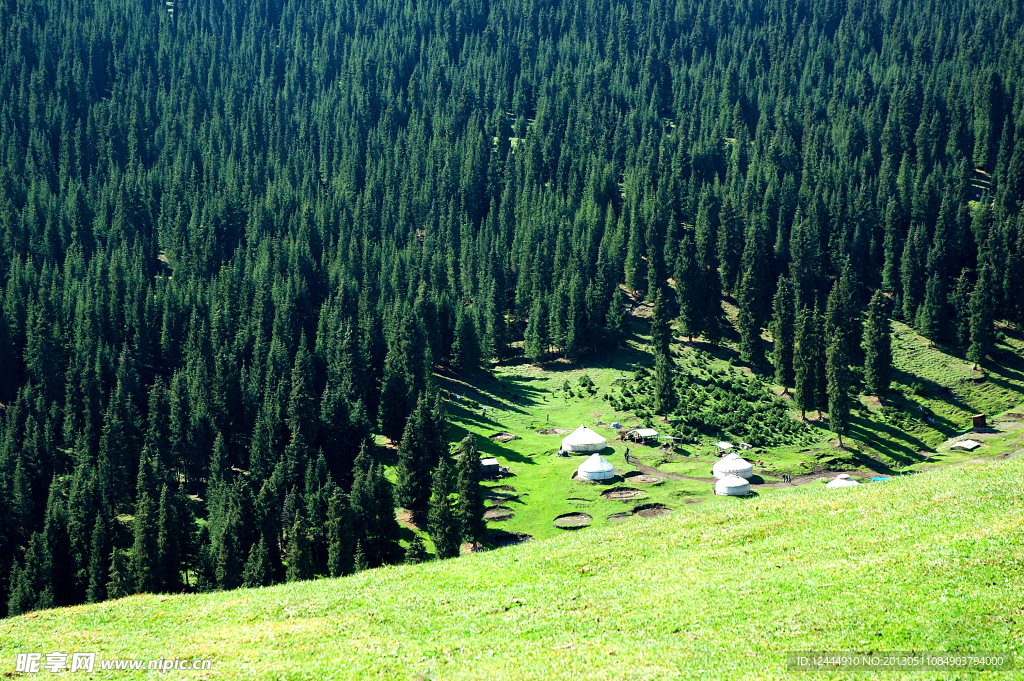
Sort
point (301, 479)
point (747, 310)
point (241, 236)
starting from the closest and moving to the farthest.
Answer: point (301, 479), point (747, 310), point (241, 236)

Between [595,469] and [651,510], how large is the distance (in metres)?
10.7

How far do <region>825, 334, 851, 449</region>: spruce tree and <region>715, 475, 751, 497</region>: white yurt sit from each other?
894 inches

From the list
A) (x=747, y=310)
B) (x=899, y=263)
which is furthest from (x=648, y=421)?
(x=899, y=263)

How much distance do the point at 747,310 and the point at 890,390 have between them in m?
21.8

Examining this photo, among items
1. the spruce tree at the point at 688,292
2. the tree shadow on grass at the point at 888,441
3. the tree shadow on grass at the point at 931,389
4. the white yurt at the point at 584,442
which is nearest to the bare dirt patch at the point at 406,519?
the white yurt at the point at 584,442

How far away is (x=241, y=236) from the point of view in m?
197

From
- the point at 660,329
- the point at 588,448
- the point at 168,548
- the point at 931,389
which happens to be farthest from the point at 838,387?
the point at 168,548

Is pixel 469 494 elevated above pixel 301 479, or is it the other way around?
pixel 469 494

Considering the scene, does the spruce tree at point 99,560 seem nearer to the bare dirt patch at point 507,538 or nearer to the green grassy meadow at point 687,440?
the bare dirt patch at point 507,538

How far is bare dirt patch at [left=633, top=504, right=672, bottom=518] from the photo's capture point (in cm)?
9050

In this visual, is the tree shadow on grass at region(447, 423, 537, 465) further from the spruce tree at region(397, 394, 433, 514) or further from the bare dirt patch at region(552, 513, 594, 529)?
the bare dirt patch at region(552, 513, 594, 529)

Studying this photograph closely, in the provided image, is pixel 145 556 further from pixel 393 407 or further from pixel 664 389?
pixel 664 389

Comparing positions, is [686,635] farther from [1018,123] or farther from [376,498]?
[1018,123]

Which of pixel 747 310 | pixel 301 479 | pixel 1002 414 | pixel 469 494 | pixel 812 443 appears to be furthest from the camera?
pixel 747 310
